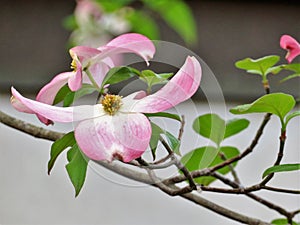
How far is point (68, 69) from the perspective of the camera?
1.13 m

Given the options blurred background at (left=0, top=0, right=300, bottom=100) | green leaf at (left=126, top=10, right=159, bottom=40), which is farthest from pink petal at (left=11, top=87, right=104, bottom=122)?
blurred background at (left=0, top=0, right=300, bottom=100)

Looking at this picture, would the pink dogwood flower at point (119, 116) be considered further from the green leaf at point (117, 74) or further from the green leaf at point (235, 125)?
the green leaf at point (235, 125)

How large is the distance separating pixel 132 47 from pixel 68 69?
0.88 meters

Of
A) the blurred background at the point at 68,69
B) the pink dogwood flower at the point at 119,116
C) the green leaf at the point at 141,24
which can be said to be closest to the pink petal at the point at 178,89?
the pink dogwood flower at the point at 119,116

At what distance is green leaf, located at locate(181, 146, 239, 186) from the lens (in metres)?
0.31

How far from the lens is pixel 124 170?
1.17ft

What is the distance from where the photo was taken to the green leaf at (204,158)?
307 millimetres

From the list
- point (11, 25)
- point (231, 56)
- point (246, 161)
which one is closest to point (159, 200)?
point (246, 161)

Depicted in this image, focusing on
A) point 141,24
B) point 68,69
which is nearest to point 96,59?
point 141,24

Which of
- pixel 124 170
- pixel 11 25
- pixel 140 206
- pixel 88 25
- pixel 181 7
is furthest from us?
pixel 11 25

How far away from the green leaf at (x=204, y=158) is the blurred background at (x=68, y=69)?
558mm

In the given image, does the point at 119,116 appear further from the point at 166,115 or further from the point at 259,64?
the point at 259,64

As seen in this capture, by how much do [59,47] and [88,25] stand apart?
25 centimetres

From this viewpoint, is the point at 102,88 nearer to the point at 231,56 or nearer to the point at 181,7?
the point at 181,7
